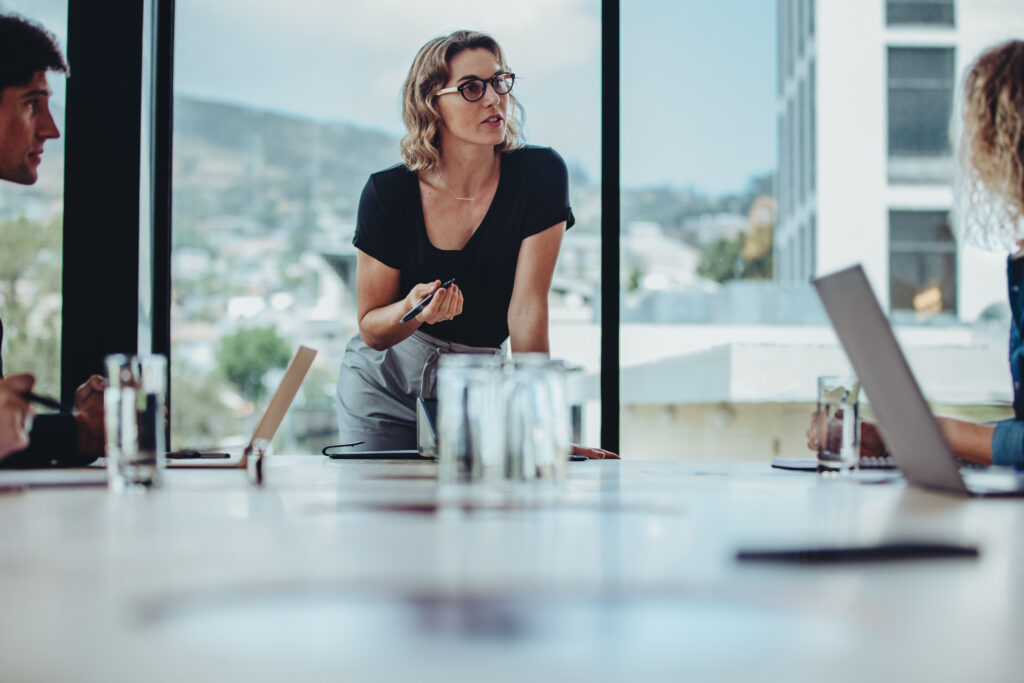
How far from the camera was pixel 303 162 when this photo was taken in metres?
4.68

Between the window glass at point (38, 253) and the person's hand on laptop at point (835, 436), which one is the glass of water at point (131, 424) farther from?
the window glass at point (38, 253)

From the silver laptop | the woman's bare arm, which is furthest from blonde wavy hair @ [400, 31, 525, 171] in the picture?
the silver laptop

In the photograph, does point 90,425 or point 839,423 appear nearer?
point 839,423

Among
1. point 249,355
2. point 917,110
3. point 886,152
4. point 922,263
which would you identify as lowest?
point 249,355

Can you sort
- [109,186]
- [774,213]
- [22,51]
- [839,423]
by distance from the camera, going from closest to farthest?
[839,423], [22,51], [109,186], [774,213]

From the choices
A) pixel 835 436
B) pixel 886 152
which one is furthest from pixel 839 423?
pixel 886 152

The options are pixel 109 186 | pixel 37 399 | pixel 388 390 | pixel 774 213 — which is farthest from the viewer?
pixel 774 213

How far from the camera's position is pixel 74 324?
2881 mm

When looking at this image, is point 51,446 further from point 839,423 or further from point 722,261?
point 722,261

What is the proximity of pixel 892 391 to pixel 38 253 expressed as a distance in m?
2.88

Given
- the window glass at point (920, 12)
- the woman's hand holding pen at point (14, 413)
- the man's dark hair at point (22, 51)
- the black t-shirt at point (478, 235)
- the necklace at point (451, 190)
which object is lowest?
the woman's hand holding pen at point (14, 413)

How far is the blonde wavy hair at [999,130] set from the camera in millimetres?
1775

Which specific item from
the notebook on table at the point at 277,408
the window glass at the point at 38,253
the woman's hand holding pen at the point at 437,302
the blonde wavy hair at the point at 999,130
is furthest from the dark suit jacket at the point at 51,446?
the blonde wavy hair at the point at 999,130

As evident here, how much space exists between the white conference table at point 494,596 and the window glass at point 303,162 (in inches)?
70.0
